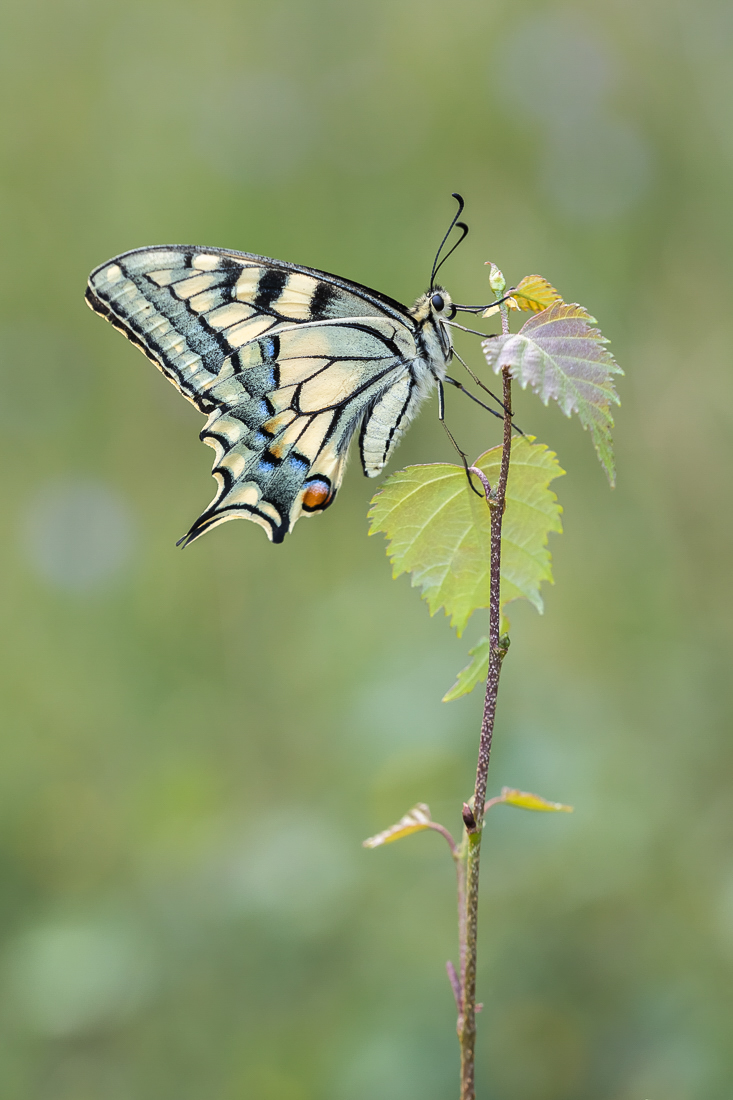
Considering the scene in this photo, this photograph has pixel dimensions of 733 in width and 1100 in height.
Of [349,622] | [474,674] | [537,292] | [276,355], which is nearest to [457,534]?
[474,674]

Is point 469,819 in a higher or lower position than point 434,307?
lower

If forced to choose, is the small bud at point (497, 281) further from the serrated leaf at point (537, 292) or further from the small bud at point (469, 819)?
the small bud at point (469, 819)

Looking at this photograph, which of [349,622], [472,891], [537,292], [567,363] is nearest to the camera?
[472,891]

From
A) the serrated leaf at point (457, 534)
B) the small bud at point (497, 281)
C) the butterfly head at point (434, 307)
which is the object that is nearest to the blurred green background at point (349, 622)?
the serrated leaf at point (457, 534)

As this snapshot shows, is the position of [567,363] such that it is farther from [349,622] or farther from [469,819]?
[349,622]

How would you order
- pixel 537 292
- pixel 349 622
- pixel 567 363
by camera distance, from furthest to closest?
pixel 349 622 < pixel 537 292 < pixel 567 363

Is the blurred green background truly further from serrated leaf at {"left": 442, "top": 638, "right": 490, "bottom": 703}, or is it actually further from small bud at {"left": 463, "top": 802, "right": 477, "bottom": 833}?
small bud at {"left": 463, "top": 802, "right": 477, "bottom": 833}

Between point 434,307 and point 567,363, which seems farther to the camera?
point 434,307
